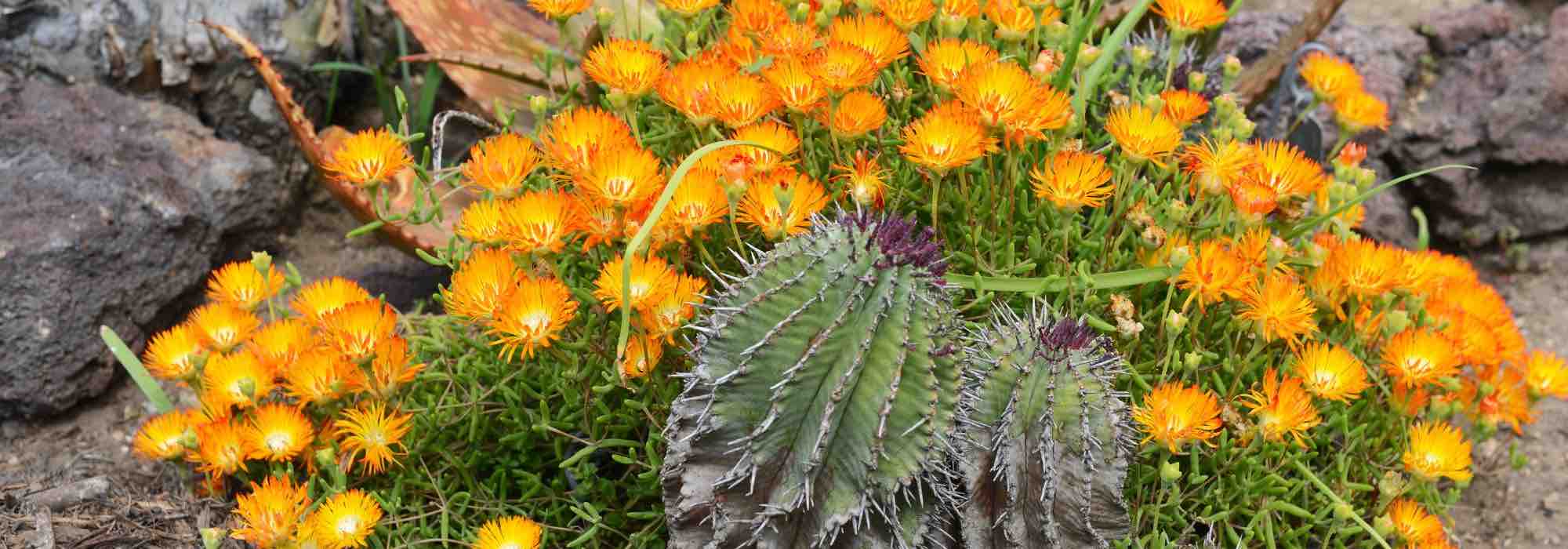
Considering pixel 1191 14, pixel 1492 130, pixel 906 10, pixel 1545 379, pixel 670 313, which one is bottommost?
pixel 1492 130

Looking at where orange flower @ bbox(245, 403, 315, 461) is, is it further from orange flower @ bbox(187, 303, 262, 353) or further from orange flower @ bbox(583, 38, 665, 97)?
orange flower @ bbox(583, 38, 665, 97)

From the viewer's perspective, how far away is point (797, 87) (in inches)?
76.1

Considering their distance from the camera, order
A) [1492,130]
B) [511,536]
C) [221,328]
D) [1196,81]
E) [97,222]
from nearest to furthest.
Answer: [511,536], [221,328], [1196,81], [97,222], [1492,130]

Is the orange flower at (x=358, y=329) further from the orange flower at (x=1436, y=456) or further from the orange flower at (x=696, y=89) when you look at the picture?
the orange flower at (x=1436, y=456)

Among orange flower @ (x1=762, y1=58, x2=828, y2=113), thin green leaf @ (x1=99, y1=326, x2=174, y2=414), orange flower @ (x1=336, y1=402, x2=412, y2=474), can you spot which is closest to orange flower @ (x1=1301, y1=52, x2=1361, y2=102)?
orange flower @ (x1=762, y1=58, x2=828, y2=113)

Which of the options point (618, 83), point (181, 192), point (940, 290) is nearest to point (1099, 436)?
point (940, 290)

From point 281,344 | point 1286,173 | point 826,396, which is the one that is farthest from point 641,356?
point 1286,173

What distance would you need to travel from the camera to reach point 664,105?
7.41 feet

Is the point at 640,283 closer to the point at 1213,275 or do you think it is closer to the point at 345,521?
the point at 345,521

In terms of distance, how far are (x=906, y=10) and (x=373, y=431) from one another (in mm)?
1060

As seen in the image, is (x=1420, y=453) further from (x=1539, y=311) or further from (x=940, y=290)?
(x=1539, y=311)

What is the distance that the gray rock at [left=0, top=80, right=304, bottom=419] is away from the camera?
8.46ft

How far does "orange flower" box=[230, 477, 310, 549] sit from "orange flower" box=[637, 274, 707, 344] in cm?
58

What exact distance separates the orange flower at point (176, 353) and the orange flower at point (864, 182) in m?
1.12
